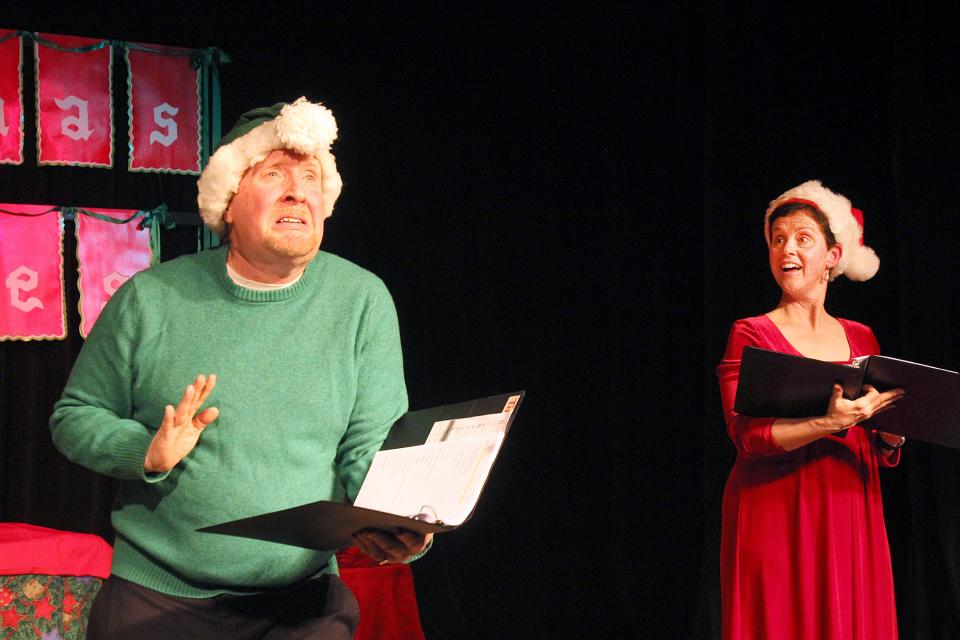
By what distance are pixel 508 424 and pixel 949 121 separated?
2.31 m

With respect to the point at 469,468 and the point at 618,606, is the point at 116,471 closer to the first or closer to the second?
the point at 469,468

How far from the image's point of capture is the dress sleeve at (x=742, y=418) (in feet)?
8.42

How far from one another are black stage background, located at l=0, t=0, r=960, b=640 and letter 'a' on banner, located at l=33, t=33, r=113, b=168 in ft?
0.22

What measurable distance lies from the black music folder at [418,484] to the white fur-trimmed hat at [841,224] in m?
1.57

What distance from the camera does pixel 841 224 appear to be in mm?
2820

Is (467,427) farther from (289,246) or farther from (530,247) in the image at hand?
(530,247)

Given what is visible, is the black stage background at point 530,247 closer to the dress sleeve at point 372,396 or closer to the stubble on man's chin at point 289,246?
the dress sleeve at point 372,396

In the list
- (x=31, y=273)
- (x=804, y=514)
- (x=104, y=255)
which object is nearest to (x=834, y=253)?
(x=804, y=514)

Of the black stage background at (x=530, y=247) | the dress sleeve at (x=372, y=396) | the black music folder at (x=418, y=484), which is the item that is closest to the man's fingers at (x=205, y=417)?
the black music folder at (x=418, y=484)

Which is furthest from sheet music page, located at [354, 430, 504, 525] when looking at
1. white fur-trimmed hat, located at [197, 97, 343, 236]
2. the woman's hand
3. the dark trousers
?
the woman's hand

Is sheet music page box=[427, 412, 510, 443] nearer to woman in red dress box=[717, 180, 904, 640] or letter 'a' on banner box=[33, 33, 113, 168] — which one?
woman in red dress box=[717, 180, 904, 640]

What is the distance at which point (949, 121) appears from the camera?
10.5 ft

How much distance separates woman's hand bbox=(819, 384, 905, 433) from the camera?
2.43 meters

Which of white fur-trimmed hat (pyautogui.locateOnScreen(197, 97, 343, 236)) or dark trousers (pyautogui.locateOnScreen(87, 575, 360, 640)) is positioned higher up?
white fur-trimmed hat (pyautogui.locateOnScreen(197, 97, 343, 236))
